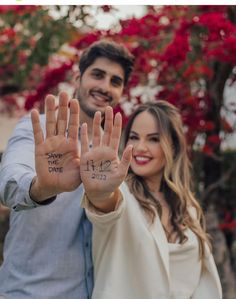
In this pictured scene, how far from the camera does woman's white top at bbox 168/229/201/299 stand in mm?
3133

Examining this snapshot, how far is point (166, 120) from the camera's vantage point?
347cm

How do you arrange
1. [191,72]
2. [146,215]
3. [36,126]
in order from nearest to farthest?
[36,126], [146,215], [191,72]

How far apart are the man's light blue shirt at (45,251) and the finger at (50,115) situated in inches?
12.1

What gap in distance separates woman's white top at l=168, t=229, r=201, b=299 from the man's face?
30.3 inches

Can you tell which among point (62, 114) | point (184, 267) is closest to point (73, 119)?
point (62, 114)

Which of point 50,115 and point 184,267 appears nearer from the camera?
point 50,115

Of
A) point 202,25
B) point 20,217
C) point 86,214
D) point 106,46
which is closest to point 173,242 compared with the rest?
point 86,214

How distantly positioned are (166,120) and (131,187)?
1.32 ft

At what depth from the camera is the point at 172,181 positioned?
348 cm

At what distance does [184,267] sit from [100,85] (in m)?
0.98

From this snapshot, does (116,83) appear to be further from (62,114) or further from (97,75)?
(62,114)

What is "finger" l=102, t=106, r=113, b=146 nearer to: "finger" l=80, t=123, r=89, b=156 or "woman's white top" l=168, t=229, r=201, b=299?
"finger" l=80, t=123, r=89, b=156

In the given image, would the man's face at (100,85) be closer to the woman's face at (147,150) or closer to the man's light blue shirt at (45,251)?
the woman's face at (147,150)

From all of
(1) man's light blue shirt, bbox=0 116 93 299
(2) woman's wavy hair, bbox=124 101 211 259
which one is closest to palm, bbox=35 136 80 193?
(1) man's light blue shirt, bbox=0 116 93 299
